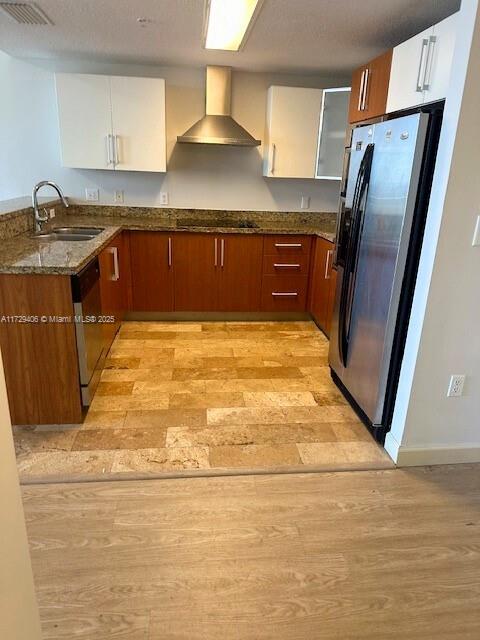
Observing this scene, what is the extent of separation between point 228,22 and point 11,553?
3000 millimetres

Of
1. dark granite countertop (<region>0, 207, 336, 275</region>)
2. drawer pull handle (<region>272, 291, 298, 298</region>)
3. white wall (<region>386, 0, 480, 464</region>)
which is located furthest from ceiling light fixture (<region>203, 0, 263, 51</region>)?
drawer pull handle (<region>272, 291, 298, 298</region>)

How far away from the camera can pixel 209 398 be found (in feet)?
8.87

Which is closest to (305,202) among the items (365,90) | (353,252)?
(365,90)

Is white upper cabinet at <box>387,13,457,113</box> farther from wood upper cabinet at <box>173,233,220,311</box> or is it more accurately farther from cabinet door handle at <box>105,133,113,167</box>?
cabinet door handle at <box>105,133,113,167</box>

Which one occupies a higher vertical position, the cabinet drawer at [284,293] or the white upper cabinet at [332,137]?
the white upper cabinet at [332,137]

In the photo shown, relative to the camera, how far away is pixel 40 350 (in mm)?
2209

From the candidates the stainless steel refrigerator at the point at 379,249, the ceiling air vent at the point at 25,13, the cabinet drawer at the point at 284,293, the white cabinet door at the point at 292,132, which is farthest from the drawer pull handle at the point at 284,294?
the ceiling air vent at the point at 25,13

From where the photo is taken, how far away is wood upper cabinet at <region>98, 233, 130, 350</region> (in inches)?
116

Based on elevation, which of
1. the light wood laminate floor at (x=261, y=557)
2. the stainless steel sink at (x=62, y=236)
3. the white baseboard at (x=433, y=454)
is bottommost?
the light wood laminate floor at (x=261, y=557)

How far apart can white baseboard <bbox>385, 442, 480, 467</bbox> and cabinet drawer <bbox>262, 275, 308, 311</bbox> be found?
6.74 feet

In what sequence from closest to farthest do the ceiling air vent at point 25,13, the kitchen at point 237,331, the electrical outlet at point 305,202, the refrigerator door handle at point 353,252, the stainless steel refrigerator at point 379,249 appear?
the kitchen at point 237,331, the stainless steel refrigerator at point 379,249, the refrigerator door handle at point 353,252, the ceiling air vent at point 25,13, the electrical outlet at point 305,202

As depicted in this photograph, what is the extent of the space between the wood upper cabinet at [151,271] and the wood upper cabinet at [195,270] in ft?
0.23

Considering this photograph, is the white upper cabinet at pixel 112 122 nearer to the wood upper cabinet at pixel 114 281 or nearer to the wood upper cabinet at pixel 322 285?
the wood upper cabinet at pixel 114 281

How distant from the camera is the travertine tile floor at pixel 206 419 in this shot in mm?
2109
